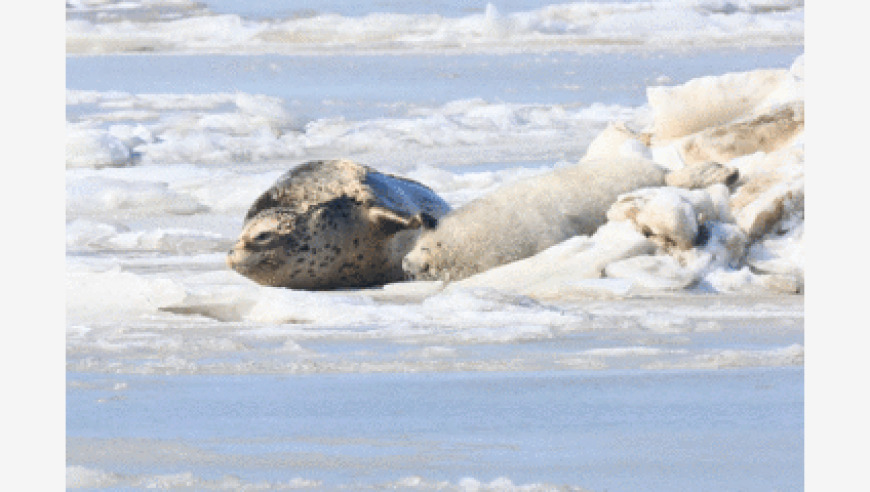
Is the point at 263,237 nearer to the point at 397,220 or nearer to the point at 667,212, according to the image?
the point at 397,220

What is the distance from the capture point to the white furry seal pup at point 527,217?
5.02m

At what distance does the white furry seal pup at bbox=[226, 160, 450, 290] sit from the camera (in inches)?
198

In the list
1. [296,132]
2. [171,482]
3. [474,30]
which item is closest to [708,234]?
[171,482]

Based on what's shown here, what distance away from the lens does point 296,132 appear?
1018cm

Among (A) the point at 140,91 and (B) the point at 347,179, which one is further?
(A) the point at 140,91

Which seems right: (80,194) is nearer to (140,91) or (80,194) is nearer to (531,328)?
(531,328)

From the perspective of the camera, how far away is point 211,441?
276 centimetres

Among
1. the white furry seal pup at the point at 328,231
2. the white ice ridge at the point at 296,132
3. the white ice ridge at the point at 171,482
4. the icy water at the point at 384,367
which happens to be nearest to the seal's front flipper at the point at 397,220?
the white furry seal pup at the point at 328,231

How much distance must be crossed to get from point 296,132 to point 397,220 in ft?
17.0

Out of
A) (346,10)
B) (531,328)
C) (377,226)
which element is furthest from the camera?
(346,10)

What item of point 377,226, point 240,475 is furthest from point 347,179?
point 240,475

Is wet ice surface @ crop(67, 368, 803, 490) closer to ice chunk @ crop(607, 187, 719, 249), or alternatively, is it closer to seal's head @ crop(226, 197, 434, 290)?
ice chunk @ crop(607, 187, 719, 249)

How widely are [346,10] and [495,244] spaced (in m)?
16.3

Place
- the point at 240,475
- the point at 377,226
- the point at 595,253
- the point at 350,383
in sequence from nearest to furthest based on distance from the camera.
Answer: the point at 240,475 → the point at 350,383 → the point at 595,253 → the point at 377,226
